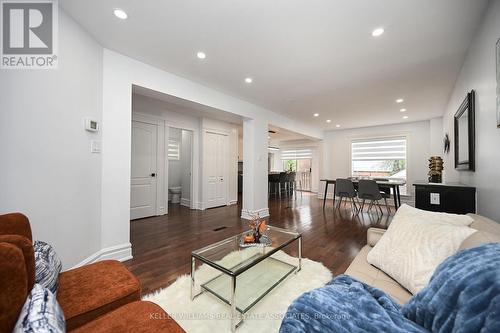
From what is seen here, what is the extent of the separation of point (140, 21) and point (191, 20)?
1.54 ft

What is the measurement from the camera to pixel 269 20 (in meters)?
1.80

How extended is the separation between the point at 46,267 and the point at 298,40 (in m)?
2.60

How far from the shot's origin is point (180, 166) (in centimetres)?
580

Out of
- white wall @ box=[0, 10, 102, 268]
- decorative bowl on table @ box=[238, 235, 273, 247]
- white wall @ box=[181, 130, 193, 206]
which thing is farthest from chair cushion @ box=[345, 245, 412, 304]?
white wall @ box=[181, 130, 193, 206]

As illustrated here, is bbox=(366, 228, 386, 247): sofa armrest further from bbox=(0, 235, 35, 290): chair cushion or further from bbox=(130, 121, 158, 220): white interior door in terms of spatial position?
bbox=(130, 121, 158, 220): white interior door

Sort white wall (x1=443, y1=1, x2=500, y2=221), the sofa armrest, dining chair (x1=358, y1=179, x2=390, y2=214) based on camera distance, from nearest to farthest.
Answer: white wall (x1=443, y1=1, x2=500, y2=221), the sofa armrest, dining chair (x1=358, y1=179, x2=390, y2=214)

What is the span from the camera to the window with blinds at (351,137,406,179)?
6.00m

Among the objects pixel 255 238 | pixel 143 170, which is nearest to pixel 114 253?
pixel 255 238

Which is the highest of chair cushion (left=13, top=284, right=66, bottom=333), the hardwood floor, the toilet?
chair cushion (left=13, top=284, right=66, bottom=333)

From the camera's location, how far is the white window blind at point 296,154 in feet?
28.7

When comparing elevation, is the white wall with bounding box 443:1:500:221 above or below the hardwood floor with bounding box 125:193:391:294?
above

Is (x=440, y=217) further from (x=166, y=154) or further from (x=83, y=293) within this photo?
(x=166, y=154)

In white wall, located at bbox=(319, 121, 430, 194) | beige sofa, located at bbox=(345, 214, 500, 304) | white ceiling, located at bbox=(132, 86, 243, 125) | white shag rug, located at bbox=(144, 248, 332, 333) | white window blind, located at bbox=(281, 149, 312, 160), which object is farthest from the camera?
white window blind, located at bbox=(281, 149, 312, 160)

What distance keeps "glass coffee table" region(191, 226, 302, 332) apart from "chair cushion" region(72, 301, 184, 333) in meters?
0.50
